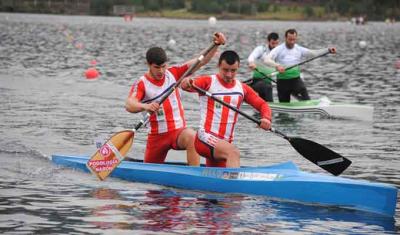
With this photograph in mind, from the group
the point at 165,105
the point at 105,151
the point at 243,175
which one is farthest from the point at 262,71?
the point at 243,175

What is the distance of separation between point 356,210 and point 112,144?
3.87 metres

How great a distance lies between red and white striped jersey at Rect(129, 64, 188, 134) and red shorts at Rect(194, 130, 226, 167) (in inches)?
24.0

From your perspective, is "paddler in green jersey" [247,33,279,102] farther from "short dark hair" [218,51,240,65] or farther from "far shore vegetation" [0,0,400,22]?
"far shore vegetation" [0,0,400,22]

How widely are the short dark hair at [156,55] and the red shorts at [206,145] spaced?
3.80ft

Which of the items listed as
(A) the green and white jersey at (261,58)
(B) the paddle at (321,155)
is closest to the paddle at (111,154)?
(B) the paddle at (321,155)

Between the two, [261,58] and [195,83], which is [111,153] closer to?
[195,83]

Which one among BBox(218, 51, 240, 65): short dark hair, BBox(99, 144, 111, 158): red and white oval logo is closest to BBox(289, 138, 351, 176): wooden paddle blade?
BBox(218, 51, 240, 65): short dark hair

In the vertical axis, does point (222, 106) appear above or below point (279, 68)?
above

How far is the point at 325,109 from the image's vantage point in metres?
25.4

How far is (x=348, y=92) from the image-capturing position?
34000mm

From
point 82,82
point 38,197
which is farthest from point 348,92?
point 38,197

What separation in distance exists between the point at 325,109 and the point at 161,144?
34.5ft

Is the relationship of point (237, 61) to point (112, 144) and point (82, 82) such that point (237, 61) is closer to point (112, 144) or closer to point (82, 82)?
point (112, 144)

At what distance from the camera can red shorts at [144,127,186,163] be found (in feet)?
50.5
